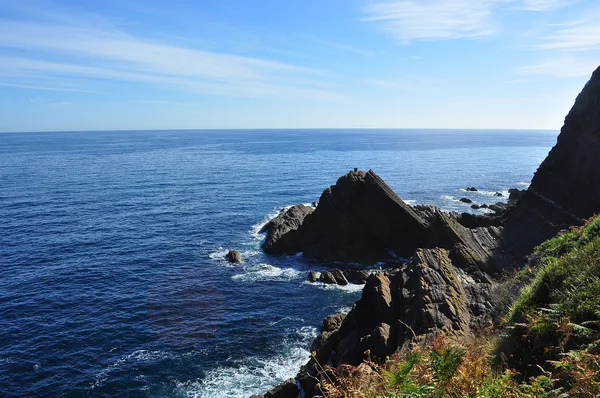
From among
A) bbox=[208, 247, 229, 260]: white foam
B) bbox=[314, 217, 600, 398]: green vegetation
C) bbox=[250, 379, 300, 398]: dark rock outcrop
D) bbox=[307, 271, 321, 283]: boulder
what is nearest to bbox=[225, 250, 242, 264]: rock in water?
bbox=[208, 247, 229, 260]: white foam

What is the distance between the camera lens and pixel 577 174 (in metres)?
39.1

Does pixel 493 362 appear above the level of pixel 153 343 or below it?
above

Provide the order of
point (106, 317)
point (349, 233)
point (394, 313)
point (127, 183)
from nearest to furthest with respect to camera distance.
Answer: point (394, 313), point (106, 317), point (349, 233), point (127, 183)

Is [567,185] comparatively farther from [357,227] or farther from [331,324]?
[331,324]

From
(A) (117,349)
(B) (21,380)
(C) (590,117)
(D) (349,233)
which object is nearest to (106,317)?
(A) (117,349)

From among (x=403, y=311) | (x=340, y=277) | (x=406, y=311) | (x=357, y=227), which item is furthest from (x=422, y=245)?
(x=406, y=311)

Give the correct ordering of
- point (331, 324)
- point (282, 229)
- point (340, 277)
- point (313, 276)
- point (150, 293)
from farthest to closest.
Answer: point (282, 229), point (313, 276), point (340, 277), point (150, 293), point (331, 324)

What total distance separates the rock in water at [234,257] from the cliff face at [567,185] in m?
30.3

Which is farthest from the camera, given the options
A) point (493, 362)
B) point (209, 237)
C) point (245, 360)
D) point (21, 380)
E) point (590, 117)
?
point (209, 237)

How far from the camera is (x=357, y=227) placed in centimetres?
5384

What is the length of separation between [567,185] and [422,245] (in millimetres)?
16776

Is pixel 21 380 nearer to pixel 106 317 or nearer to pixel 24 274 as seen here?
pixel 106 317

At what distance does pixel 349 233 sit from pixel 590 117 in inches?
1140

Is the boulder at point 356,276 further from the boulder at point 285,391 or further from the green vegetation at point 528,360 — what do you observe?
the green vegetation at point 528,360
